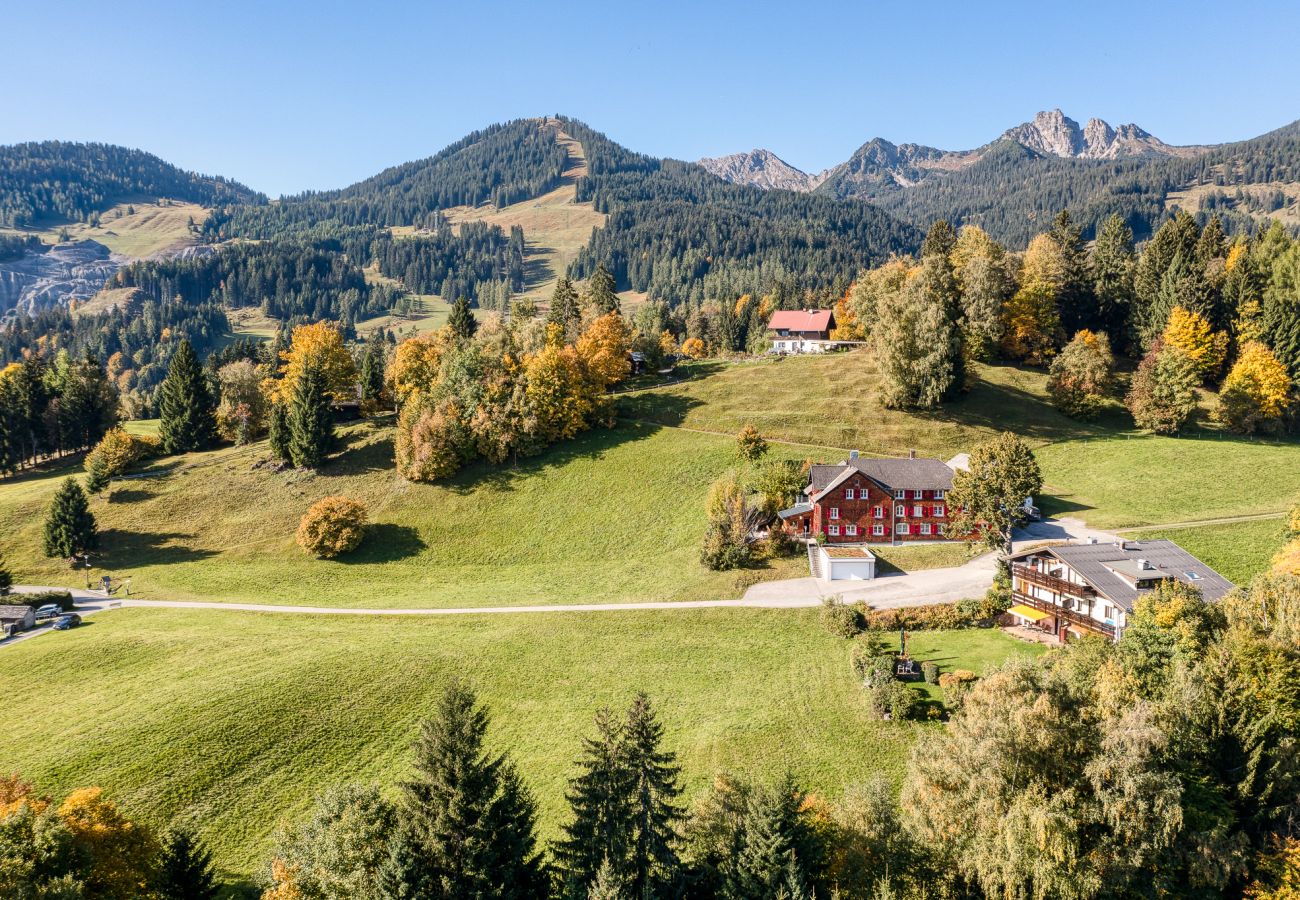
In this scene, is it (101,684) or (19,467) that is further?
(19,467)

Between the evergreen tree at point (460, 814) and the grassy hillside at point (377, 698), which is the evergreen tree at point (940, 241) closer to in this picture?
the grassy hillside at point (377, 698)

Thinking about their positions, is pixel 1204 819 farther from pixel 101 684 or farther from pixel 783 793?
pixel 101 684

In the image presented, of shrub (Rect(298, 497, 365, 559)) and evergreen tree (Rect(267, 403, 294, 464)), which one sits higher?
evergreen tree (Rect(267, 403, 294, 464))

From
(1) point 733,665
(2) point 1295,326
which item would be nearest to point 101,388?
(1) point 733,665

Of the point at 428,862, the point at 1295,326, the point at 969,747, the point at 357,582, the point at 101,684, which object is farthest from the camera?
the point at 1295,326

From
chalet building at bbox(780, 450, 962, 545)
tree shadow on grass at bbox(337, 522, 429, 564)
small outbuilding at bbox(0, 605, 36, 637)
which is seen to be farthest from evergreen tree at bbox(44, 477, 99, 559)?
chalet building at bbox(780, 450, 962, 545)

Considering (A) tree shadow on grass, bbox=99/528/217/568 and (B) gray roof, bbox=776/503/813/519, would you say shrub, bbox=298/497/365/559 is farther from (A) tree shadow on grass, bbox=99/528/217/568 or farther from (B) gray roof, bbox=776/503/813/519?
(B) gray roof, bbox=776/503/813/519

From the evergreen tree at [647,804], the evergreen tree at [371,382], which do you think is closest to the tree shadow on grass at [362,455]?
the evergreen tree at [371,382]
